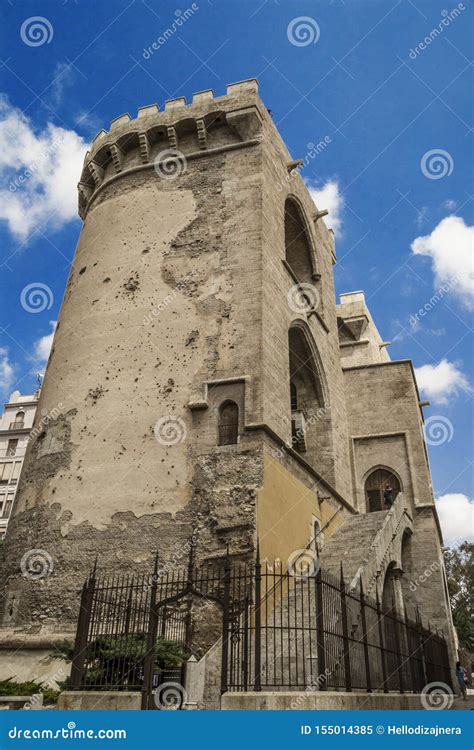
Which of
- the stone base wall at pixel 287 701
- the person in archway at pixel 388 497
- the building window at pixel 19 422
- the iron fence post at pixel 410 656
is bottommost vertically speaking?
the stone base wall at pixel 287 701

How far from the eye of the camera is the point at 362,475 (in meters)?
20.3

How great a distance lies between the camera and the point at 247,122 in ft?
56.9

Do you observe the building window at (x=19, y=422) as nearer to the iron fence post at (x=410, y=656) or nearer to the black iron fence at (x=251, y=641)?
the black iron fence at (x=251, y=641)

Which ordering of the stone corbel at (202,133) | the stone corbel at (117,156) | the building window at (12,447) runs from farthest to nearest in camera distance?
the building window at (12,447), the stone corbel at (117,156), the stone corbel at (202,133)

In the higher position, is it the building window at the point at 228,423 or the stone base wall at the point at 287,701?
the building window at the point at 228,423

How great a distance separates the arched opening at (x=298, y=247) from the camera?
2100 centimetres

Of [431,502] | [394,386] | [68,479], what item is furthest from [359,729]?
[394,386]

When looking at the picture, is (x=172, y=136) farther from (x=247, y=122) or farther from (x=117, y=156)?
(x=247, y=122)

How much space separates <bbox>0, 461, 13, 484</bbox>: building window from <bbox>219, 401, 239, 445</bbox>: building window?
3001 cm

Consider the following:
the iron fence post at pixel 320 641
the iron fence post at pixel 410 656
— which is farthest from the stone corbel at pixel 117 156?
the iron fence post at pixel 320 641

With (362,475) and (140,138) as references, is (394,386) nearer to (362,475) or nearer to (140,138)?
(362,475)

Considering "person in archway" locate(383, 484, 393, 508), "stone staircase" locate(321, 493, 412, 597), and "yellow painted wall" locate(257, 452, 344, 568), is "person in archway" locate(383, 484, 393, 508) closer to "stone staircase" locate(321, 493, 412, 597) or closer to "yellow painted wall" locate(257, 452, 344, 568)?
"stone staircase" locate(321, 493, 412, 597)

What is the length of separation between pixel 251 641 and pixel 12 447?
36169mm

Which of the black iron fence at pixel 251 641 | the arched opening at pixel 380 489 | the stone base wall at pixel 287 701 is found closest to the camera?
the stone base wall at pixel 287 701
